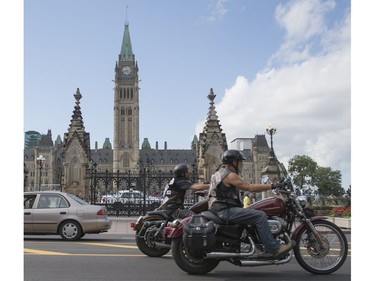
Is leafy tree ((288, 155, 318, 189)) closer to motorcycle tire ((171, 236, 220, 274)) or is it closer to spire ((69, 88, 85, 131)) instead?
spire ((69, 88, 85, 131))

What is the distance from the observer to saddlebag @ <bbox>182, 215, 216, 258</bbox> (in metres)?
7.80

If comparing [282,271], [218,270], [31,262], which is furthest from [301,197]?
[31,262]

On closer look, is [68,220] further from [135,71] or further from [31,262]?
[135,71]

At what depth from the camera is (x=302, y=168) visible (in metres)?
119

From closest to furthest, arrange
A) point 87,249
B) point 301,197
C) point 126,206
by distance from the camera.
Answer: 1. point 301,197
2. point 87,249
3. point 126,206

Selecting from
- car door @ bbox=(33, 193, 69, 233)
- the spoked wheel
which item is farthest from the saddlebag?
car door @ bbox=(33, 193, 69, 233)

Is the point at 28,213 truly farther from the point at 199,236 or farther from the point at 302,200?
the point at 302,200

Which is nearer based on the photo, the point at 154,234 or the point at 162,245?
the point at 162,245

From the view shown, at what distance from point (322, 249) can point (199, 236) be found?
1.97 metres

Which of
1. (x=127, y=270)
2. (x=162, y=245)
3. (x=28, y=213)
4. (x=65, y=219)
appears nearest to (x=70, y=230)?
(x=65, y=219)

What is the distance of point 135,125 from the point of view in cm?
17375

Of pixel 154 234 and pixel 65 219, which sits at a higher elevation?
pixel 154 234

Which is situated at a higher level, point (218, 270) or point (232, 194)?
point (232, 194)

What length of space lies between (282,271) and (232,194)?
159 cm
